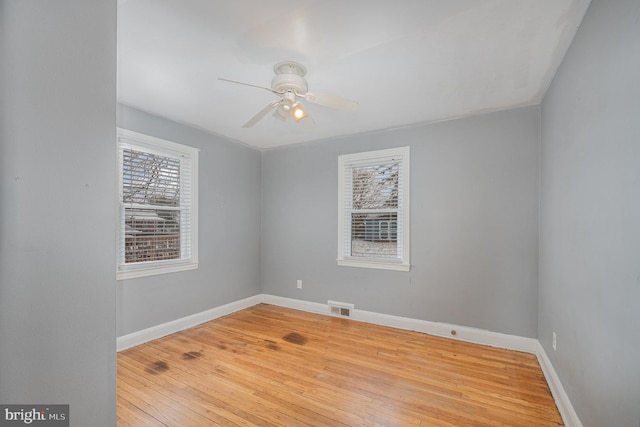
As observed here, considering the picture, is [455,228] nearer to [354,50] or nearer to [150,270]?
[354,50]

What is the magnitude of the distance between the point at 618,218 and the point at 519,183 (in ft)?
5.98

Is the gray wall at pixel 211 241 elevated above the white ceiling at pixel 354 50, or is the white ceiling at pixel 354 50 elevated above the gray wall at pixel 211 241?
the white ceiling at pixel 354 50

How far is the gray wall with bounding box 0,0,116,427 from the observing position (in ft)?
2.54

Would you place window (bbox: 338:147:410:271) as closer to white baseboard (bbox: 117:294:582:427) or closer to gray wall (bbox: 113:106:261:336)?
white baseboard (bbox: 117:294:582:427)

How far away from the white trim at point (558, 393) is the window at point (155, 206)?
3631 millimetres

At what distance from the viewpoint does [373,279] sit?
370cm

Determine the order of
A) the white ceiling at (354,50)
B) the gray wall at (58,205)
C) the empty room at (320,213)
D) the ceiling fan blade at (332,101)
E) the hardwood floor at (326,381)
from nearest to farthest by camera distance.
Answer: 1. the gray wall at (58,205)
2. the empty room at (320,213)
3. the white ceiling at (354,50)
4. the hardwood floor at (326,381)
5. the ceiling fan blade at (332,101)

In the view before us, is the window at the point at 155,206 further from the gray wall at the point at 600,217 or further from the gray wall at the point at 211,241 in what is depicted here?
the gray wall at the point at 600,217

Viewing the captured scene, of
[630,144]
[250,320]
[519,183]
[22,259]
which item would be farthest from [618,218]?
[250,320]

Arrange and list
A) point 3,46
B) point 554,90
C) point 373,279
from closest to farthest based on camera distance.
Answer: point 3,46 < point 554,90 < point 373,279

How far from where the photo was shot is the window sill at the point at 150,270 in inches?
114

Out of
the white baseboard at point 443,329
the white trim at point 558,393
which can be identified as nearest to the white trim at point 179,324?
the white baseboard at point 443,329

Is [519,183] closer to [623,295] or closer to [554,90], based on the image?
[554,90]

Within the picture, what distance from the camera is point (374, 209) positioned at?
148 inches
